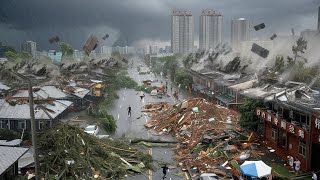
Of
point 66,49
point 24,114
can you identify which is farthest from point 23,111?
point 66,49

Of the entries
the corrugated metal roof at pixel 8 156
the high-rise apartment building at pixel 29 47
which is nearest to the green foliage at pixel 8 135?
the corrugated metal roof at pixel 8 156

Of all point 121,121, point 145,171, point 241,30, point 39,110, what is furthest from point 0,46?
point 145,171

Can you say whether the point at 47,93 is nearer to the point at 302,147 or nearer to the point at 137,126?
Result: the point at 137,126

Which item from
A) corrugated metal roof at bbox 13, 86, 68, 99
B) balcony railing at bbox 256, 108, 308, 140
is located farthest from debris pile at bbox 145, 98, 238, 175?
corrugated metal roof at bbox 13, 86, 68, 99

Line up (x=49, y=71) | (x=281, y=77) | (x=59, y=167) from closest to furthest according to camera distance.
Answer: (x=59, y=167), (x=281, y=77), (x=49, y=71)

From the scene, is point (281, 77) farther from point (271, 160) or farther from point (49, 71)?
point (49, 71)

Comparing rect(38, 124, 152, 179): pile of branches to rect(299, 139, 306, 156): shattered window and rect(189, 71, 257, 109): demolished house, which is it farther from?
rect(189, 71, 257, 109): demolished house
